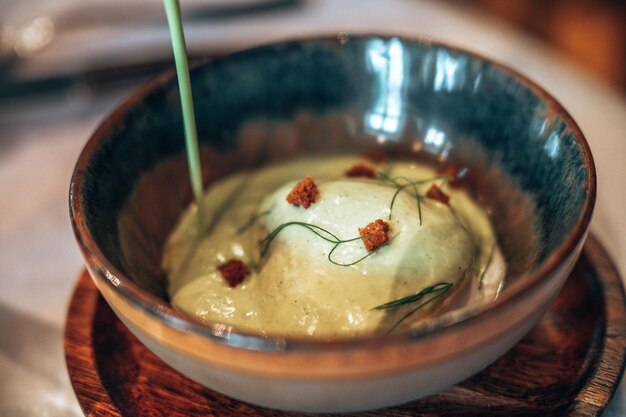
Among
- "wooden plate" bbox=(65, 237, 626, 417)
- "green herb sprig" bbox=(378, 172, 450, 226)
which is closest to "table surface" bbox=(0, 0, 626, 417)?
"wooden plate" bbox=(65, 237, 626, 417)

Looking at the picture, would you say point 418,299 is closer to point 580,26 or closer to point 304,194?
point 304,194

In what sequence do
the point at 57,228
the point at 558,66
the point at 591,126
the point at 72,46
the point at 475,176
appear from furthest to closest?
the point at 72,46 → the point at 558,66 → the point at 591,126 → the point at 57,228 → the point at 475,176

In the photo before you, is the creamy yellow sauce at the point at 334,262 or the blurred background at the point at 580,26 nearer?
the creamy yellow sauce at the point at 334,262

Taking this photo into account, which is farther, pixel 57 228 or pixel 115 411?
pixel 57 228

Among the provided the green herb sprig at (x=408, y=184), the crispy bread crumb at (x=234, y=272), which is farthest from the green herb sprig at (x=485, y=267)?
the crispy bread crumb at (x=234, y=272)

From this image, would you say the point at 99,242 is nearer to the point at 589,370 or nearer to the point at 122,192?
the point at 122,192

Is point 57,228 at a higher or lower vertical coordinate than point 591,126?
lower

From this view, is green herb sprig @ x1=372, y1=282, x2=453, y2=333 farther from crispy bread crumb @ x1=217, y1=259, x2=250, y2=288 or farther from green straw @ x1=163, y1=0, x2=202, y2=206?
green straw @ x1=163, y1=0, x2=202, y2=206

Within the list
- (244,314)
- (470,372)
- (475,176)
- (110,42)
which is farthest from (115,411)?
(110,42)

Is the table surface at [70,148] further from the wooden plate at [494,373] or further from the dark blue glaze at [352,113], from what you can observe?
the dark blue glaze at [352,113]
